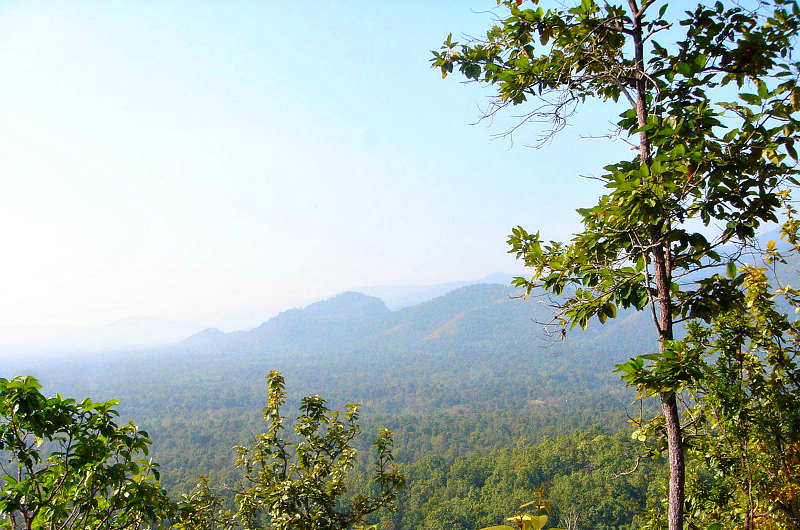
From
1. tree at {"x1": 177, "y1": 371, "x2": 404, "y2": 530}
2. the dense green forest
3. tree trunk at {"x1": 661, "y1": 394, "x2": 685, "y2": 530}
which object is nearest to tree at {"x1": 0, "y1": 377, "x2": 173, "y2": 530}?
the dense green forest

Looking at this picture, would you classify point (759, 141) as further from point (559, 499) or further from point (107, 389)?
point (107, 389)

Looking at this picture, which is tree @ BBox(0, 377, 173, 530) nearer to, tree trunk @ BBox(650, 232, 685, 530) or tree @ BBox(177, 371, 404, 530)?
tree @ BBox(177, 371, 404, 530)

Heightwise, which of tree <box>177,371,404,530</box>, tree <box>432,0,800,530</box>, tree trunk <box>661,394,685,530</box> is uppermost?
tree <box>432,0,800,530</box>

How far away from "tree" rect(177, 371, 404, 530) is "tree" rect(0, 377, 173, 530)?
5.26ft

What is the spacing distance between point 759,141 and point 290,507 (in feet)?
12.6

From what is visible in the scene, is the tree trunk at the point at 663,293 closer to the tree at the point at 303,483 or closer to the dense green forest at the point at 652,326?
the dense green forest at the point at 652,326

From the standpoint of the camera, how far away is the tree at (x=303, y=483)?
3.72 m

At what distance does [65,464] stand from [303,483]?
199 centimetres

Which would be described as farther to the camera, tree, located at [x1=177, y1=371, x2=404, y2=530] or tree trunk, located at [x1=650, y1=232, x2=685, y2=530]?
tree, located at [x1=177, y1=371, x2=404, y2=530]

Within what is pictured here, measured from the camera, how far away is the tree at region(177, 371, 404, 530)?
3725mm

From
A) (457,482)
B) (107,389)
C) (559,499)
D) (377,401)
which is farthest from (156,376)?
(559,499)

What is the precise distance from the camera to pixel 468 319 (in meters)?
178

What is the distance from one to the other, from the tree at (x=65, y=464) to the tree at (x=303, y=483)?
1602 mm

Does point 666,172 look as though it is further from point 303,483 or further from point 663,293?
point 303,483
